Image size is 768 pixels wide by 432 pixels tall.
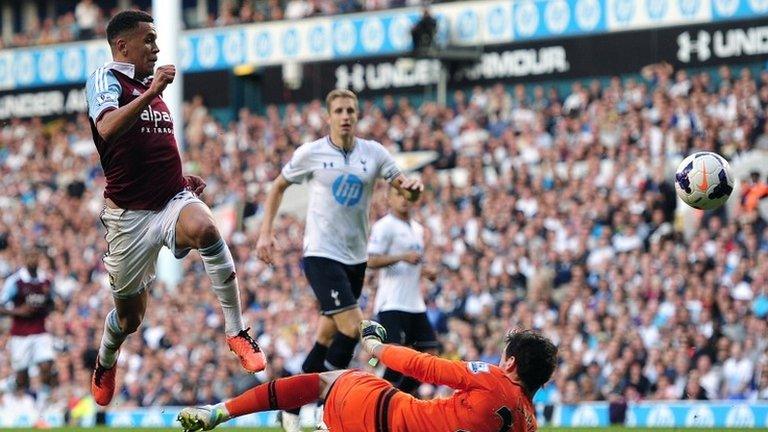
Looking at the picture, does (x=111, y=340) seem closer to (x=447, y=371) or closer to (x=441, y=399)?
(x=441, y=399)

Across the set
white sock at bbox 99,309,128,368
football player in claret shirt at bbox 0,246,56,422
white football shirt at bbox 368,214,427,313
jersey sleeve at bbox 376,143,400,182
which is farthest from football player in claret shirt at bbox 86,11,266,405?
football player in claret shirt at bbox 0,246,56,422

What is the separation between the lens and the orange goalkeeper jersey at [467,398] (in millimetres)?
8141

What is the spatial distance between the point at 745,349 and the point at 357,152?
729cm

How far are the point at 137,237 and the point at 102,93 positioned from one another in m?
1.06

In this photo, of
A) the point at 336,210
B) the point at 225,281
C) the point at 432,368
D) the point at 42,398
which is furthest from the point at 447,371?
the point at 42,398

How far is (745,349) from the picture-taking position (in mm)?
17281

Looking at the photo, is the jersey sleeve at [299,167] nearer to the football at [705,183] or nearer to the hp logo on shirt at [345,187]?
the hp logo on shirt at [345,187]

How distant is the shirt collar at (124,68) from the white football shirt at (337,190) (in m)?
2.42

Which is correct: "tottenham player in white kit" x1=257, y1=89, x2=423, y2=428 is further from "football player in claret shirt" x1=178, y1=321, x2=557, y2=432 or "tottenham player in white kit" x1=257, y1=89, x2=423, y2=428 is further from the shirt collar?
"football player in claret shirt" x1=178, y1=321, x2=557, y2=432

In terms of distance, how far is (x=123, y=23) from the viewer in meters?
9.73

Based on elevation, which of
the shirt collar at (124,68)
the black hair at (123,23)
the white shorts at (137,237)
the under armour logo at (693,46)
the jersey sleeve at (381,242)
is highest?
the under armour logo at (693,46)

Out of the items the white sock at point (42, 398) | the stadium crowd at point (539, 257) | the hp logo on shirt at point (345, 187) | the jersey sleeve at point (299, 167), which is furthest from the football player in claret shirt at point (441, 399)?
the white sock at point (42, 398)

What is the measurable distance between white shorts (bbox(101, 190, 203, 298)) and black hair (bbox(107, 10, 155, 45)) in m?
1.16

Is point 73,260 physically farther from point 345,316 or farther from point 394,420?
point 394,420
